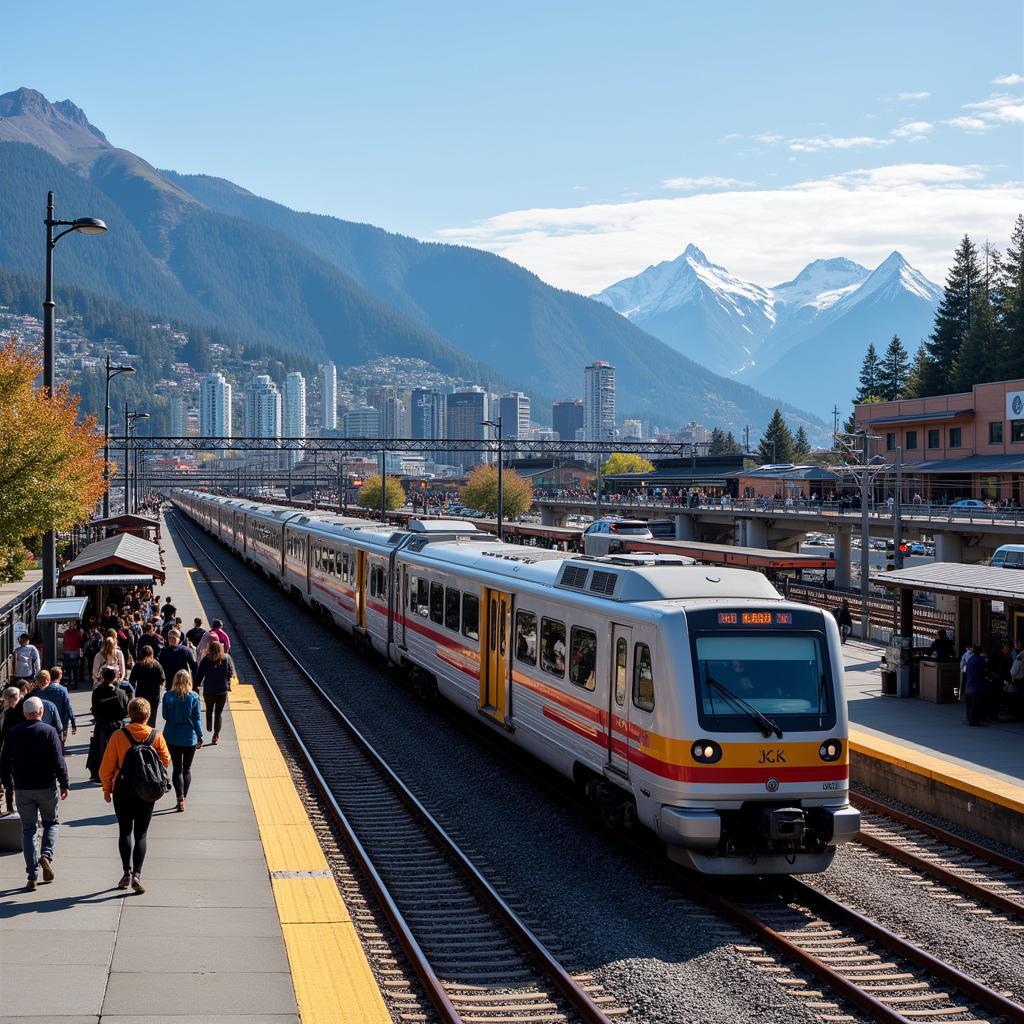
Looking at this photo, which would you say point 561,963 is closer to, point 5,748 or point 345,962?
point 345,962

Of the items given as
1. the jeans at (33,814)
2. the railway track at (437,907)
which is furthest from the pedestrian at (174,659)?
the jeans at (33,814)

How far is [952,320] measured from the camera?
367 ft

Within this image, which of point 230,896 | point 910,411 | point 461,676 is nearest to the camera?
point 230,896

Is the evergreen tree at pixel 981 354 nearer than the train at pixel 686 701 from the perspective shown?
No

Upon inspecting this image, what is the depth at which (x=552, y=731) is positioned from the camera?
14.2 meters

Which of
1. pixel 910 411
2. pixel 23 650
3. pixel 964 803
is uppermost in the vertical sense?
pixel 910 411

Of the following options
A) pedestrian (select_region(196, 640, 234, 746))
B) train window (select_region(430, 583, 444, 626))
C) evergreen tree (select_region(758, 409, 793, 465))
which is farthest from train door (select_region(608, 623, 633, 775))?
evergreen tree (select_region(758, 409, 793, 465))

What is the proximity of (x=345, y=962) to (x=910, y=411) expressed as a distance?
253ft

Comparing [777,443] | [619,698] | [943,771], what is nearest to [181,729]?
[619,698]

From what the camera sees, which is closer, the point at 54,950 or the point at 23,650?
the point at 54,950

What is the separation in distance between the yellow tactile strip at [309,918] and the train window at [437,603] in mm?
4957

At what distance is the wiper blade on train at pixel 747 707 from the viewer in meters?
10.8

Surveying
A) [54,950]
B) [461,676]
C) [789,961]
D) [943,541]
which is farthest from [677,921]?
[943,541]

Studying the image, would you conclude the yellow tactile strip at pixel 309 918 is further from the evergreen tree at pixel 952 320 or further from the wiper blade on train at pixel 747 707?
the evergreen tree at pixel 952 320
